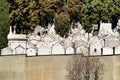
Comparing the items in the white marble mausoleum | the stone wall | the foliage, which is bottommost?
the stone wall

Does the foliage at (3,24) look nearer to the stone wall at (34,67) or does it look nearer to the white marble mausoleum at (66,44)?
the white marble mausoleum at (66,44)

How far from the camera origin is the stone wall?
1783 centimetres

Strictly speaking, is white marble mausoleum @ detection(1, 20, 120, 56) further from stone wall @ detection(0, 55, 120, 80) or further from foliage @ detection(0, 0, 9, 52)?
stone wall @ detection(0, 55, 120, 80)

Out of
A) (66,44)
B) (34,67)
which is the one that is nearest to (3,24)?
(66,44)

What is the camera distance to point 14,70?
58.6ft

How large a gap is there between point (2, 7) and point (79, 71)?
48.2 ft

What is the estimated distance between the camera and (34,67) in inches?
706

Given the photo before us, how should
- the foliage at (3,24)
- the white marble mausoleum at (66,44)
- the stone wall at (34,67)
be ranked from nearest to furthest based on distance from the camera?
the stone wall at (34,67), the white marble mausoleum at (66,44), the foliage at (3,24)

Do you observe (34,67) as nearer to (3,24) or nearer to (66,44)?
(66,44)

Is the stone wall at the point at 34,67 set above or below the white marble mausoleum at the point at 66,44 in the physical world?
below

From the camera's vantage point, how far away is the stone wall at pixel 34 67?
58.5ft

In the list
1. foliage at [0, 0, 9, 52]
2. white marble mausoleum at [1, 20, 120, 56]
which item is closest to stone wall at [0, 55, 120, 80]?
white marble mausoleum at [1, 20, 120, 56]

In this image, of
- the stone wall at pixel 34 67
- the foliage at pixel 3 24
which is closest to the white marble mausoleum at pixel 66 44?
the foliage at pixel 3 24

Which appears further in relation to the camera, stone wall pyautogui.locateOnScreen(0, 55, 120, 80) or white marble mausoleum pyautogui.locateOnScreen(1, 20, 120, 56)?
white marble mausoleum pyautogui.locateOnScreen(1, 20, 120, 56)
